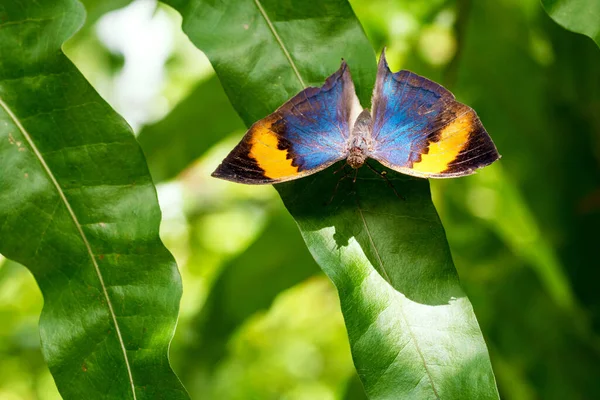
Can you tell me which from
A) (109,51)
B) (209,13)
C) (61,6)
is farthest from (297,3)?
(109,51)

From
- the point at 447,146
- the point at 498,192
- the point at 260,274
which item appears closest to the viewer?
the point at 447,146

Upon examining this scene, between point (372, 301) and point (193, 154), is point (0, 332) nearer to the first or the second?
point (193, 154)

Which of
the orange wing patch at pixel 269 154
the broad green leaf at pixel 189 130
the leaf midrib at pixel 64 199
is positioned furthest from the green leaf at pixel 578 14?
the broad green leaf at pixel 189 130

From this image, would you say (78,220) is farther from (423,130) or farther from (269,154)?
(423,130)

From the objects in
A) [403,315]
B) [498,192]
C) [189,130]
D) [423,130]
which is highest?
[423,130]

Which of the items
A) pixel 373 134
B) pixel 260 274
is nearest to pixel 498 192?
pixel 260 274

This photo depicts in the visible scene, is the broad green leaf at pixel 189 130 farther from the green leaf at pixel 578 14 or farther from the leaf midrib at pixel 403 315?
the green leaf at pixel 578 14
